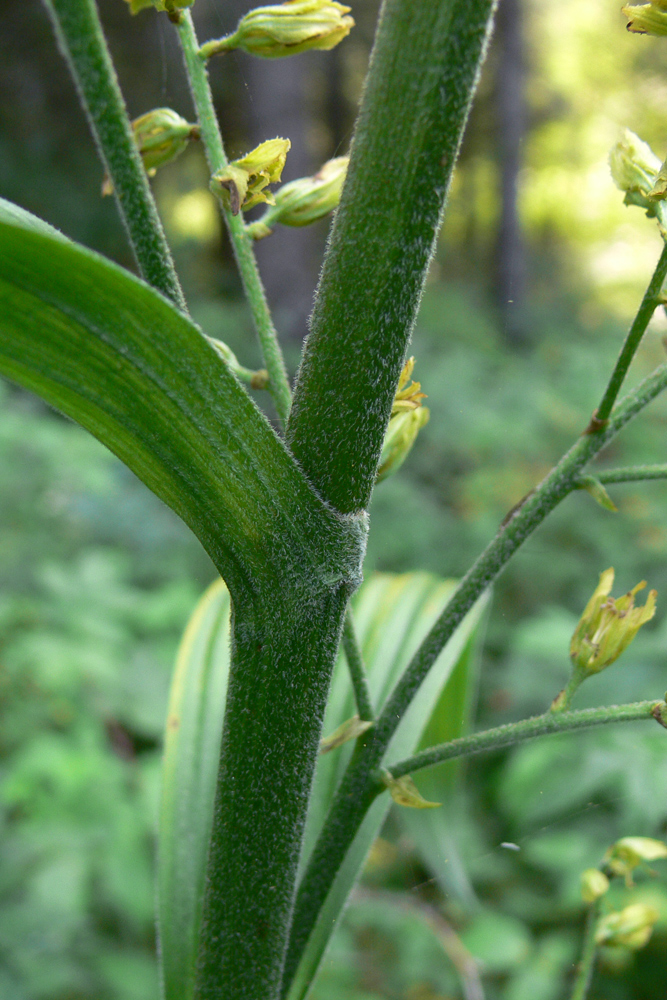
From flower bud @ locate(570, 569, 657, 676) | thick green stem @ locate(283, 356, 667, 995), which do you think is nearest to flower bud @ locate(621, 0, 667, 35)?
thick green stem @ locate(283, 356, 667, 995)

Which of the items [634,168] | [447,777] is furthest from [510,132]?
[634,168]

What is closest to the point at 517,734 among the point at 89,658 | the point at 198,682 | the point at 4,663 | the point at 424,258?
the point at 424,258

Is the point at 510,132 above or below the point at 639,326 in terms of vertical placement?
above

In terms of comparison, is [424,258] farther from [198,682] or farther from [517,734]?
[198,682]

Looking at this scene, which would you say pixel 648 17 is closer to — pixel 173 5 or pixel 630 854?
pixel 173 5

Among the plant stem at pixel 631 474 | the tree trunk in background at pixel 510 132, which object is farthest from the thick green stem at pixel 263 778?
the tree trunk in background at pixel 510 132

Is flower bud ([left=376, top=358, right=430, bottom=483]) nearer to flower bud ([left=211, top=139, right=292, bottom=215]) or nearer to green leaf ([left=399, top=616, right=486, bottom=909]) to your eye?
flower bud ([left=211, top=139, right=292, bottom=215])

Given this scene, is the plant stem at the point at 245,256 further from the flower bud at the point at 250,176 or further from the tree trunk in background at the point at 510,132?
the tree trunk in background at the point at 510,132
